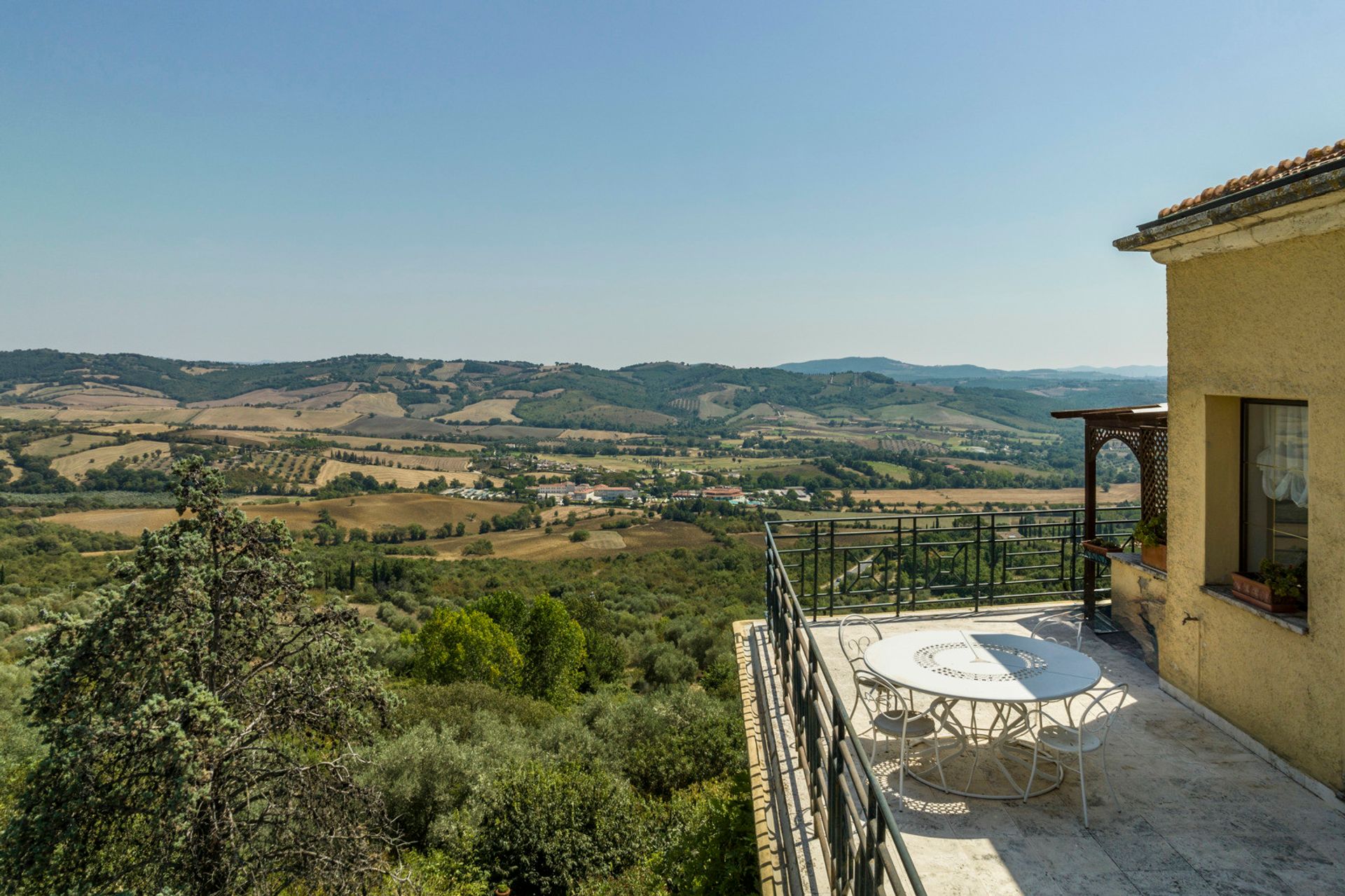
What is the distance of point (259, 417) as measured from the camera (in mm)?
112125

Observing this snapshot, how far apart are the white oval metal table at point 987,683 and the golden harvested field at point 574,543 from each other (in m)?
50.8

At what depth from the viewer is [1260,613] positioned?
4.22 metres

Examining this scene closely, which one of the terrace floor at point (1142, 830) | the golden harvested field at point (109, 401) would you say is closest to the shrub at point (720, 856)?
the terrace floor at point (1142, 830)

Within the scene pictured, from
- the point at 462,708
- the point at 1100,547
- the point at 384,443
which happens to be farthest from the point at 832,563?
the point at 384,443

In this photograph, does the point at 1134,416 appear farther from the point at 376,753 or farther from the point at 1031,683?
the point at 376,753

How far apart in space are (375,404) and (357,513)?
258 feet

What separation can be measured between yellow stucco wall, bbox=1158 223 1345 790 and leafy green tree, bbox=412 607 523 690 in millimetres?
18907

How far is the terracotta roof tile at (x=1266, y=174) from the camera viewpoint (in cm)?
403

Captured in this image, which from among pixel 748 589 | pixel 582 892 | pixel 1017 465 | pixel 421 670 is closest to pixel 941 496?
pixel 1017 465

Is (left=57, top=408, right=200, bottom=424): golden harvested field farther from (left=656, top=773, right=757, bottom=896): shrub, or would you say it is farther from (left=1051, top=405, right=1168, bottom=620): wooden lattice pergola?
(left=1051, top=405, right=1168, bottom=620): wooden lattice pergola

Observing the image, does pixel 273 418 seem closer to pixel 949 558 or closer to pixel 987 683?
pixel 949 558

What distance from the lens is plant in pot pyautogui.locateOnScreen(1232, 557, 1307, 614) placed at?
412 centimetres

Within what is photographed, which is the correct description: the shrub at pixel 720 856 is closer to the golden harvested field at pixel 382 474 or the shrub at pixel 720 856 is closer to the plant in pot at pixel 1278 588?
the plant in pot at pixel 1278 588

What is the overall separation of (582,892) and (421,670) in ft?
43.3
